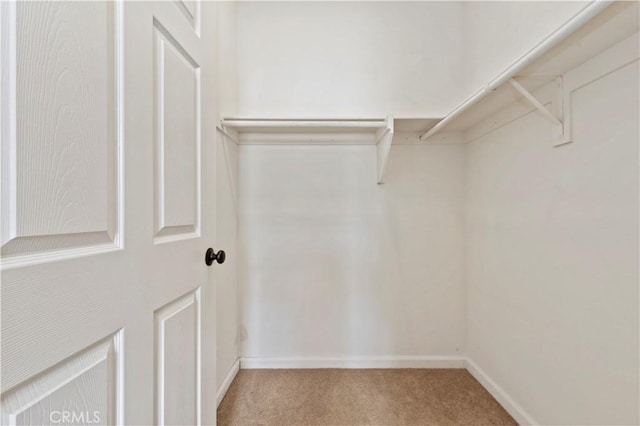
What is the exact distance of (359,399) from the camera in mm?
1505

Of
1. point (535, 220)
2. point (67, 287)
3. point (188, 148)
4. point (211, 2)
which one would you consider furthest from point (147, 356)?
point (535, 220)

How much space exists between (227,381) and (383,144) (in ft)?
5.32

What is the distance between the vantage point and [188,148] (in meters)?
0.83

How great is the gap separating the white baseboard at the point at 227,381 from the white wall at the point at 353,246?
0.25m

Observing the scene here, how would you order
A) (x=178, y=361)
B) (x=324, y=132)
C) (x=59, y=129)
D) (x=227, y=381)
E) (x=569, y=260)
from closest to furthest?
1. (x=59, y=129)
2. (x=178, y=361)
3. (x=569, y=260)
4. (x=227, y=381)
5. (x=324, y=132)

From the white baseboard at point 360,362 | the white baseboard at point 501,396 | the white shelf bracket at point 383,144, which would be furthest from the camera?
the white baseboard at point 360,362

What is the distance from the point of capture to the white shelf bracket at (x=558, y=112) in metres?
1.07

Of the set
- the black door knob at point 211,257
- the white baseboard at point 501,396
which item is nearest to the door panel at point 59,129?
the black door knob at point 211,257

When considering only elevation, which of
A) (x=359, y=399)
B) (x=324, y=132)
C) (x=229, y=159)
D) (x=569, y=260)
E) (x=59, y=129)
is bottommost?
(x=359, y=399)

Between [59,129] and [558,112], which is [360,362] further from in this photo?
[59,129]

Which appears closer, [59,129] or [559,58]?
[59,129]

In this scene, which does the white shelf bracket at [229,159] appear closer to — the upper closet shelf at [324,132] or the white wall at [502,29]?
the upper closet shelf at [324,132]

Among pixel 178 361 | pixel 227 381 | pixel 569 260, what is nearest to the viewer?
pixel 178 361

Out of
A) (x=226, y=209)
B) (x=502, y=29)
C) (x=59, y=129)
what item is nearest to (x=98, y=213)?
(x=59, y=129)
